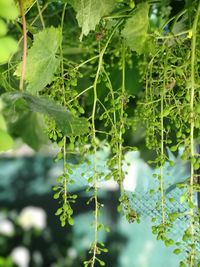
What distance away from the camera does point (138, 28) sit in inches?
26.3

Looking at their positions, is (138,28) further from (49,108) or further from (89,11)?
(49,108)

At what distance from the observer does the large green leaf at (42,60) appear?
2.11 feet

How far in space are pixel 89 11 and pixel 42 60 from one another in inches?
3.6

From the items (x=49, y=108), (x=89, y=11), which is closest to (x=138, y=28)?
(x=89, y=11)

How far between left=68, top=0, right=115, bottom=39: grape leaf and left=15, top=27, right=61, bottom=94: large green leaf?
0.04m

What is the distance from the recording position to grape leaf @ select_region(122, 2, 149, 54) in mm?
663

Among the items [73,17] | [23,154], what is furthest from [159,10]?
[23,154]

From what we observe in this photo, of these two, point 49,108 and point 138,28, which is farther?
point 138,28

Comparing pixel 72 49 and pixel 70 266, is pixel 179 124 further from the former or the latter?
pixel 70 266

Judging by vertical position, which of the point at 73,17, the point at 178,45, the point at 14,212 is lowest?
the point at 14,212

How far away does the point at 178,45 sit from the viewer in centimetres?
72

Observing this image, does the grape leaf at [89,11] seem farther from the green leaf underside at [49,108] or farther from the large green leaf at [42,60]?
the green leaf underside at [49,108]

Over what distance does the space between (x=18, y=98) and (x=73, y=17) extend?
25.0 inches

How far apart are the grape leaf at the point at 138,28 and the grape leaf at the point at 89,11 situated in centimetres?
4
